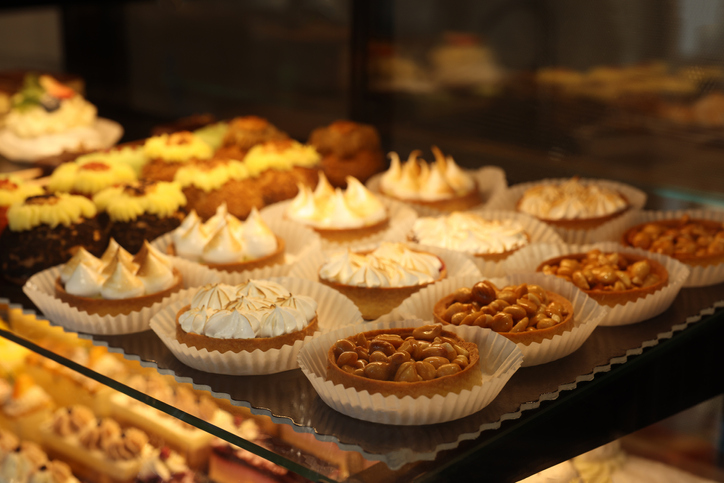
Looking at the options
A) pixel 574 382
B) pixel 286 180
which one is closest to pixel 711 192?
pixel 574 382

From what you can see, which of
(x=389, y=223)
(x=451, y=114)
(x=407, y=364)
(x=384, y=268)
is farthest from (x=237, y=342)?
(x=451, y=114)

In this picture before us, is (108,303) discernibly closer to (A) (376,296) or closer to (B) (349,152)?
(A) (376,296)

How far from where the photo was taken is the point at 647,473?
2957mm

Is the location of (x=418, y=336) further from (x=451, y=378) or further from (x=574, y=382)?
(x=574, y=382)

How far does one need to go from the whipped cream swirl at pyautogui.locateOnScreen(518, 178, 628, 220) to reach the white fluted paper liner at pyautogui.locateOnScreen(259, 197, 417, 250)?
532mm

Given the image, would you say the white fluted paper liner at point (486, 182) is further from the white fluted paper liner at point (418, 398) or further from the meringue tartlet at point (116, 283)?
the white fluted paper liner at point (418, 398)

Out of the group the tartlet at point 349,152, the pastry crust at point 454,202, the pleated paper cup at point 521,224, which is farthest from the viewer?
the tartlet at point 349,152

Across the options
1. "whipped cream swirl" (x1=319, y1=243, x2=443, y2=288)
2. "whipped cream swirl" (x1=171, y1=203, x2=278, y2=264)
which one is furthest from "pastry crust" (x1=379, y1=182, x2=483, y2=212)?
"whipped cream swirl" (x1=171, y1=203, x2=278, y2=264)

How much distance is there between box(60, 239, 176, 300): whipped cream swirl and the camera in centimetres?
264

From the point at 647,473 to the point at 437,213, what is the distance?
142 cm

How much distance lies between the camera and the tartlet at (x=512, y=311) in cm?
229

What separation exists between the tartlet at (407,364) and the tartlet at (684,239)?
1.21 metres

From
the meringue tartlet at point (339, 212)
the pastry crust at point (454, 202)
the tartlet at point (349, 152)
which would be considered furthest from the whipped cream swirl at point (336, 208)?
the tartlet at point (349, 152)

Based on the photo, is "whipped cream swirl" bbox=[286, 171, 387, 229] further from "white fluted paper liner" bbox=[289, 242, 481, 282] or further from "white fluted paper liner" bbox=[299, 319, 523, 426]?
"white fluted paper liner" bbox=[299, 319, 523, 426]
